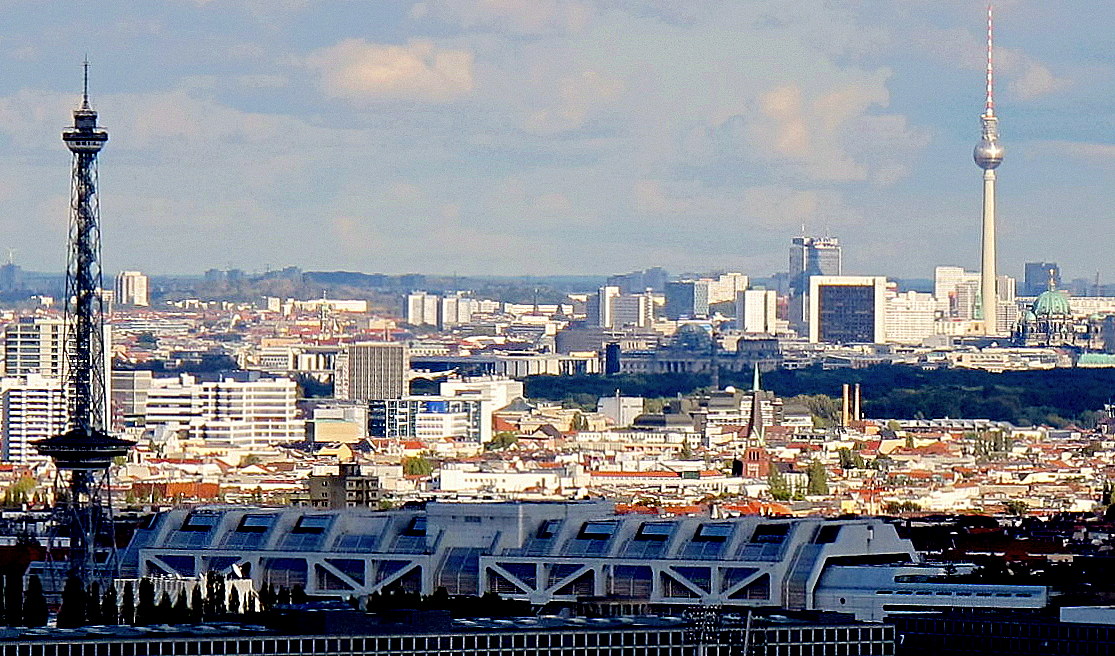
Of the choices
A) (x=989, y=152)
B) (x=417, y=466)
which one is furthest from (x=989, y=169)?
(x=417, y=466)

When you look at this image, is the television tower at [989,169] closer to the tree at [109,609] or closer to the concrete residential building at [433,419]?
the concrete residential building at [433,419]

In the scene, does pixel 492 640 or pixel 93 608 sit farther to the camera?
pixel 93 608

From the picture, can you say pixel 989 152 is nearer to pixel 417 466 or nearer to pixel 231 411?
pixel 231 411

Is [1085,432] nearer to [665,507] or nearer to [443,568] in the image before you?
[665,507]

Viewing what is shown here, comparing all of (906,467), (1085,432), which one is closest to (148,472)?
(906,467)

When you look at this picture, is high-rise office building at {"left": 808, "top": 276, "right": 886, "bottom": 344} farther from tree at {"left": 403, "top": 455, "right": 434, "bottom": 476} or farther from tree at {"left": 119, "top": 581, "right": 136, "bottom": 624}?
tree at {"left": 119, "top": 581, "right": 136, "bottom": 624}

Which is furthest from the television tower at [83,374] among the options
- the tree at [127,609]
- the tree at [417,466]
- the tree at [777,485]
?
the tree at [417,466]
